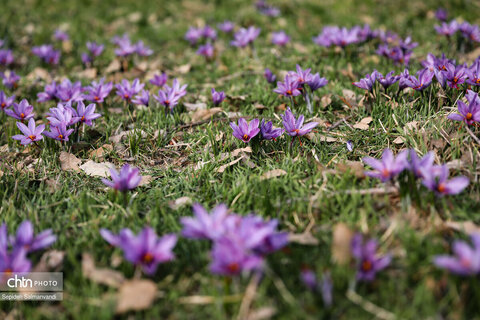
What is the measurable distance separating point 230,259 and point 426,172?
3.24 feet

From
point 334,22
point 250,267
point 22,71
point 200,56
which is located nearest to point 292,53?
point 200,56

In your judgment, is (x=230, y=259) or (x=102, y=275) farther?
(x=102, y=275)

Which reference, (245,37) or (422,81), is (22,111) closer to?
(245,37)

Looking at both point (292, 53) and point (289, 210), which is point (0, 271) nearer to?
point (289, 210)

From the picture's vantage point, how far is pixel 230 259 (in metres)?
1.45

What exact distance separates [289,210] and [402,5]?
524 centimetres

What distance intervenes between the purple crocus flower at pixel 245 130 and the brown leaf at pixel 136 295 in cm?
112

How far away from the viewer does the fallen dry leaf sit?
101 inches

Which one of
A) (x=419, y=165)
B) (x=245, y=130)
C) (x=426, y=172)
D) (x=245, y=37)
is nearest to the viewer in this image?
(x=426, y=172)

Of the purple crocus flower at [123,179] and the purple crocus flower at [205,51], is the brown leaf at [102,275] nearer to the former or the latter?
the purple crocus flower at [123,179]

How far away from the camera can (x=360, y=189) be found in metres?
2.12

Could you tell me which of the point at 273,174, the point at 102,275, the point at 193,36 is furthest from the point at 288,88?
the point at 193,36

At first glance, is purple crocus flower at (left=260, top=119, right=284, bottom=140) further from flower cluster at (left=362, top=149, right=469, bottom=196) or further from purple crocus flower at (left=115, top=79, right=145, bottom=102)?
purple crocus flower at (left=115, top=79, right=145, bottom=102)

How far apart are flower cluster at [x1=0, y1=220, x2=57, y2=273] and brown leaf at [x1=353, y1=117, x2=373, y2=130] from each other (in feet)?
6.76
